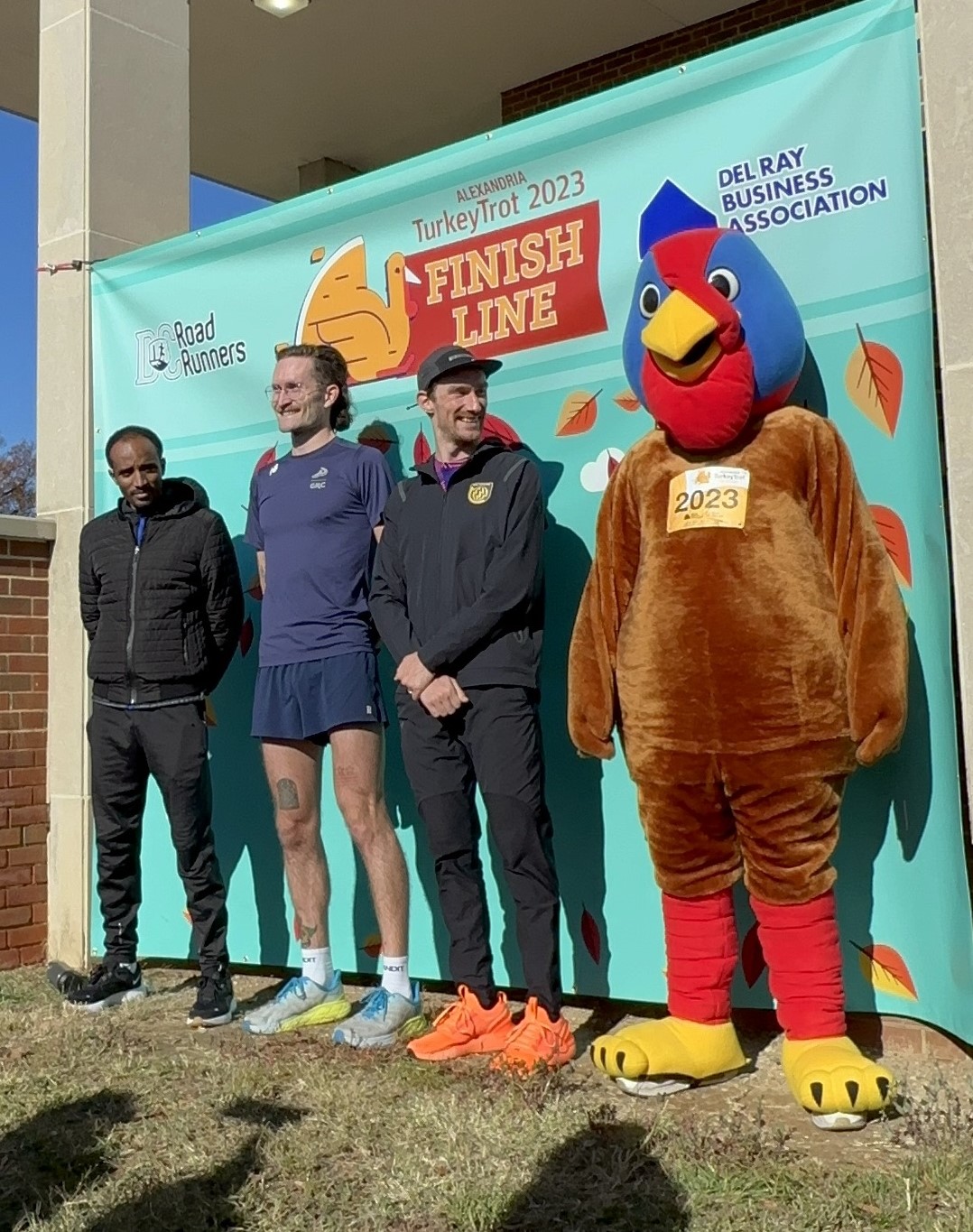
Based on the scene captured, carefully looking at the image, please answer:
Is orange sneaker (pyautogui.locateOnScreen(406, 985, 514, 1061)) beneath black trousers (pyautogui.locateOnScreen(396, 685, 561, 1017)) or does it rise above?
beneath

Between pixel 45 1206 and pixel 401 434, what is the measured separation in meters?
2.61

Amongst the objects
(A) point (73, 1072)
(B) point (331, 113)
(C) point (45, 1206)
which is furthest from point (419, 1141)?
(B) point (331, 113)

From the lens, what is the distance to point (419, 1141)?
2.91 metres

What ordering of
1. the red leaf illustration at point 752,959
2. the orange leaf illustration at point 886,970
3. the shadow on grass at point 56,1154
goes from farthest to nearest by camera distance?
the red leaf illustration at point 752,959, the orange leaf illustration at point 886,970, the shadow on grass at point 56,1154

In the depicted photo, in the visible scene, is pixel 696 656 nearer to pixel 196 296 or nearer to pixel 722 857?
pixel 722 857

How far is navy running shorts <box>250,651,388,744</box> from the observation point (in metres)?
3.93

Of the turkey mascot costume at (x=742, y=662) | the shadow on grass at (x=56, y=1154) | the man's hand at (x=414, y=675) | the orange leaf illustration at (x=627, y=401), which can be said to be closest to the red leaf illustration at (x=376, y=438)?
the orange leaf illustration at (x=627, y=401)

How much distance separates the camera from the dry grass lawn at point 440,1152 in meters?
2.53

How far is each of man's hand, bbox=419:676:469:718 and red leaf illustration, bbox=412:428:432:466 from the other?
101cm

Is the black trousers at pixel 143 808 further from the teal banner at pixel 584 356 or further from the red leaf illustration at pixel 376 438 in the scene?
the red leaf illustration at pixel 376 438

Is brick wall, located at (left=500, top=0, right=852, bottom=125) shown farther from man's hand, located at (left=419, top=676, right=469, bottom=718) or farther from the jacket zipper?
man's hand, located at (left=419, top=676, right=469, bottom=718)

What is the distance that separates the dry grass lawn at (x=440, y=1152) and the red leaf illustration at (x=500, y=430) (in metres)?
1.88

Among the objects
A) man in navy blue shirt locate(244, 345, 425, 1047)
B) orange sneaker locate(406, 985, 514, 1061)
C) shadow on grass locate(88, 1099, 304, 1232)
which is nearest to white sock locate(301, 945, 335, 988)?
man in navy blue shirt locate(244, 345, 425, 1047)

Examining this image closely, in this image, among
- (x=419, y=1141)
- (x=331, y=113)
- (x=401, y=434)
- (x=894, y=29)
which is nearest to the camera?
(x=419, y=1141)
